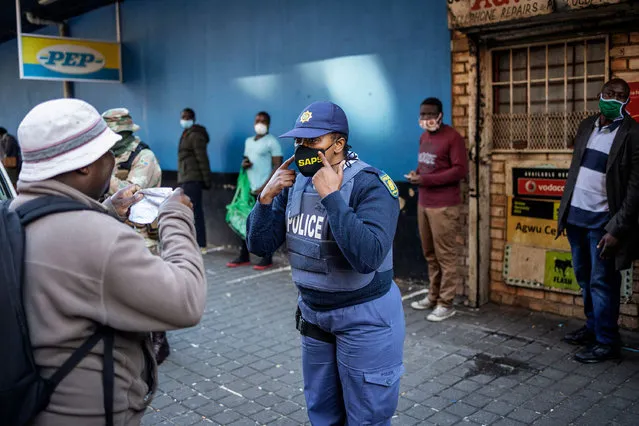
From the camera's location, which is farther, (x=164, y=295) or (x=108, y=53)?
(x=108, y=53)

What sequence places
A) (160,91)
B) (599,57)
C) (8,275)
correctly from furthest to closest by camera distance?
1. (160,91)
2. (599,57)
3. (8,275)

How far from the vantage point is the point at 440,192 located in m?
6.17

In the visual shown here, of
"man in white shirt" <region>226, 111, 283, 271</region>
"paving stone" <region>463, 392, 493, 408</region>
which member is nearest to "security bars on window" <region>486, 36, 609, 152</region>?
"paving stone" <region>463, 392, 493, 408</region>

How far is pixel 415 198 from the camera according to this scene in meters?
7.21

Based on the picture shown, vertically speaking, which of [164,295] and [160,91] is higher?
[160,91]

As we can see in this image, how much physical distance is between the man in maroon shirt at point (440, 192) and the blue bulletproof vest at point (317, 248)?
329 centimetres

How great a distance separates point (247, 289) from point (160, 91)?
4.73 m

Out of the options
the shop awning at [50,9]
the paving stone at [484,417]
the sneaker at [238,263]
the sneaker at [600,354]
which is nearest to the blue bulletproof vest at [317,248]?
the paving stone at [484,417]

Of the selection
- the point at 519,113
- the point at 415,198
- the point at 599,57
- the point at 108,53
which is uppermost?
the point at 108,53

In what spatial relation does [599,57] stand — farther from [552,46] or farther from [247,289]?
[247,289]

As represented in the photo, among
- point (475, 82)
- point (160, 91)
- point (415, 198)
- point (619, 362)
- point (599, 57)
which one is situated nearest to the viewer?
point (619, 362)

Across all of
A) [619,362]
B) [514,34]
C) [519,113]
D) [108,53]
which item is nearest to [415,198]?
[519,113]

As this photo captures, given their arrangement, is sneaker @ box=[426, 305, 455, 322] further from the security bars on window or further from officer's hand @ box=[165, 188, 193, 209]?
officer's hand @ box=[165, 188, 193, 209]

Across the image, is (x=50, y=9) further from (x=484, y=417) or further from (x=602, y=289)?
(x=484, y=417)
